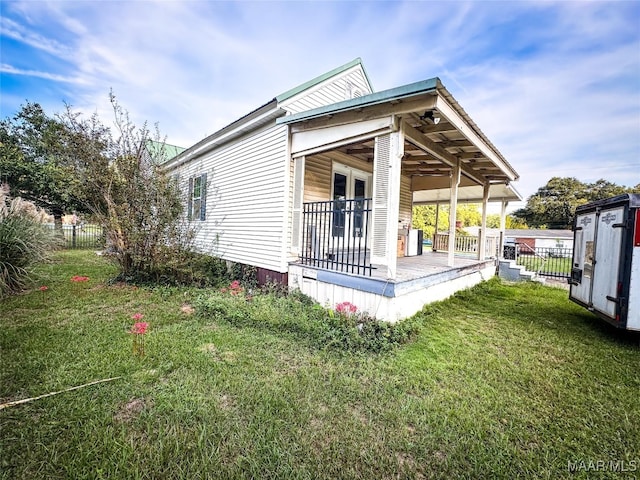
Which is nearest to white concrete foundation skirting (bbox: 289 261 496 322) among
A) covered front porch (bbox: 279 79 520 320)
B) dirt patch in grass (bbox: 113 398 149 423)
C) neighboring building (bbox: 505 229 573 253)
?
covered front porch (bbox: 279 79 520 320)

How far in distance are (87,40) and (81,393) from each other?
31.0 ft

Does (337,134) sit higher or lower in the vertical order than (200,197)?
higher

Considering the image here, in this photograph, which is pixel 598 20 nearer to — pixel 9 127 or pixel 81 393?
pixel 81 393

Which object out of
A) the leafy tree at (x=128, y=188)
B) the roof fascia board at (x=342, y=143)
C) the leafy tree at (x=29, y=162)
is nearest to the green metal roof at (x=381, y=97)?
the roof fascia board at (x=342, y=143)

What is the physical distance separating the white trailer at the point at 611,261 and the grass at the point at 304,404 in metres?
0.50

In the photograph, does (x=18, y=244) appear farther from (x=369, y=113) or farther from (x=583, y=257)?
(x=583, y=257)

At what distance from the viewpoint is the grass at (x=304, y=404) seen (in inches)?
71.6

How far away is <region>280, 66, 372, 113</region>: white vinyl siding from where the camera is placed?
5.96m

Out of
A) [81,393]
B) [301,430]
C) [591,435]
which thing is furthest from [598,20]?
[81,393]

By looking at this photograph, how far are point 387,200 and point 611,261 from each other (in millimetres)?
3513

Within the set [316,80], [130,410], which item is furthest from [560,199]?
[130,410]

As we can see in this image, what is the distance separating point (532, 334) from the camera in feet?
14.2

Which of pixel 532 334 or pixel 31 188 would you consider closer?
pixel 532 334

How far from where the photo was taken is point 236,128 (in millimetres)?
6855
